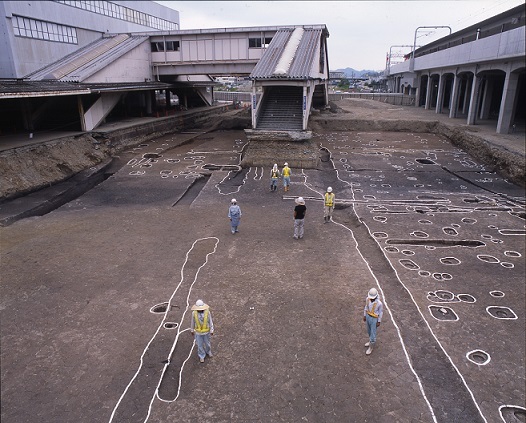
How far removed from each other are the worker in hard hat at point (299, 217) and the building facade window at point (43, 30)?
29.9 meters

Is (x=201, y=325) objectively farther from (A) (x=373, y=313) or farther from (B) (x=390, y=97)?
(B) (x=390, y=97)

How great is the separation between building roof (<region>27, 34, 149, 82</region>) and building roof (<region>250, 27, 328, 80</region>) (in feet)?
43.5

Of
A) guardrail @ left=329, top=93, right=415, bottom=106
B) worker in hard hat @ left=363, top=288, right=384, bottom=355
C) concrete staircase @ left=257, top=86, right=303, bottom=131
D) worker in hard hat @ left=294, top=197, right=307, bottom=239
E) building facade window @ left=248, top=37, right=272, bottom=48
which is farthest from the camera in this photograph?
guardrail @ left=329, top=93, right=415, bottom=106

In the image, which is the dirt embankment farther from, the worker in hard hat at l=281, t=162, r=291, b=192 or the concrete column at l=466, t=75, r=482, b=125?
the concrete column at l=466, t=75, r=482, b=125

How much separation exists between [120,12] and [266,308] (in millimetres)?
45773

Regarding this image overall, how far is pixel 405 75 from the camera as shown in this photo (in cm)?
6469

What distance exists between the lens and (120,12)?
44.2 meters

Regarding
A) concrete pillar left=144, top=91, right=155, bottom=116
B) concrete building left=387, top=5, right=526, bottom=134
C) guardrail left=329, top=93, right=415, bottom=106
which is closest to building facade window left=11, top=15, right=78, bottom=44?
concrete pillar left=144, top=91, right=155, bottom=116

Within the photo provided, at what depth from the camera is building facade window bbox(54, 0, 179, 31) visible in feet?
122

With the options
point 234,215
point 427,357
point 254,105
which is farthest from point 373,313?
point 254,105

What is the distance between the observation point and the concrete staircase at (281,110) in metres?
27.4

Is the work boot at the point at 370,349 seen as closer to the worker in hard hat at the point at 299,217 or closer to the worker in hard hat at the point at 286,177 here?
the worker in hard hat at the point at 299,217

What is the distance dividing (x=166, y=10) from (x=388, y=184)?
49407mm

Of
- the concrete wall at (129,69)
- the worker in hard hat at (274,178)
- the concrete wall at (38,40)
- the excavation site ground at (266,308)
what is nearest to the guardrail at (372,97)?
the concrete wall at (38,40)
